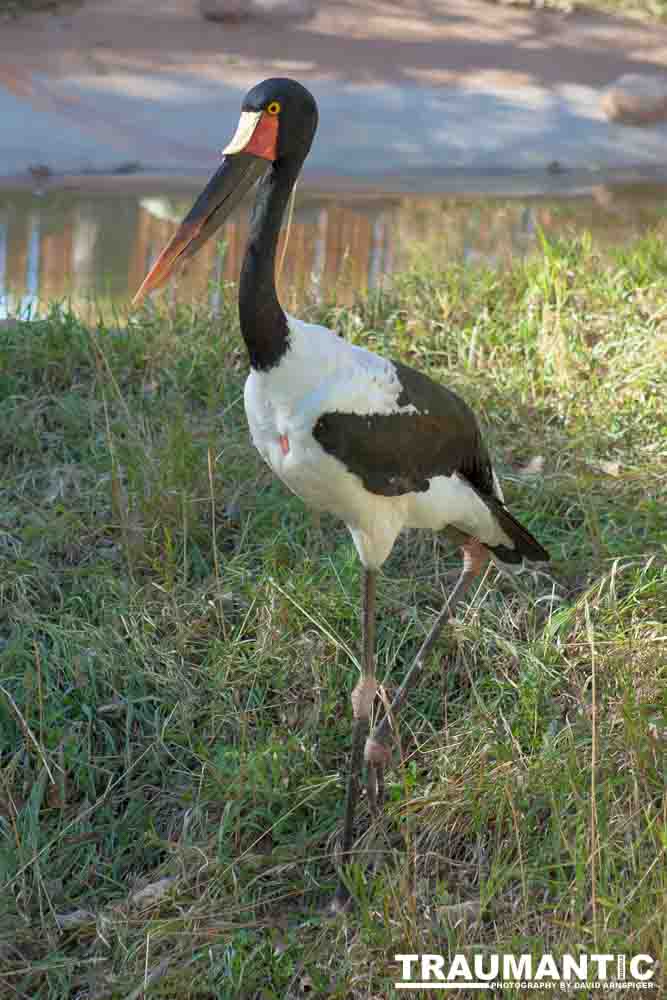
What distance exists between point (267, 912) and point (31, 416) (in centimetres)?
201

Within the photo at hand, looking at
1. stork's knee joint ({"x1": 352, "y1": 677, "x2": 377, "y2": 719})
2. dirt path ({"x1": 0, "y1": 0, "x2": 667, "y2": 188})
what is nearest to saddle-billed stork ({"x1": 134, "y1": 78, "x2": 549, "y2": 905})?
stork's knee joint ({"x1": 352, "y1": 677, "x2": 377, "y2": 719})

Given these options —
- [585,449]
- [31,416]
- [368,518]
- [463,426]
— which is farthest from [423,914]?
[31,416]

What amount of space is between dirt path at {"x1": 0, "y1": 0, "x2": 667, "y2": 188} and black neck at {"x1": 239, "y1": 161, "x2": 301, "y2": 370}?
24.3ft

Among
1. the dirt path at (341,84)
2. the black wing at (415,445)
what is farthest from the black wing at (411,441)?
the dirt path at (341,84)

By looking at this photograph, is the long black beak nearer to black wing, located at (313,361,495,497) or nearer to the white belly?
A: the white belly

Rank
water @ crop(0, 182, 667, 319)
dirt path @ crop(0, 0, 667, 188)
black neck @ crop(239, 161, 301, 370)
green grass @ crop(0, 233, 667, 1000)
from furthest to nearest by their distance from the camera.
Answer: dirt path @ crop(0, 0, 667, 188)
water @ crop(0, 182, 667, 319)
green grass @ crop(0, 233, 667, 1000)
black neck @ crop(239, 161, 301, 370)

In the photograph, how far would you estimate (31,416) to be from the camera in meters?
4.30

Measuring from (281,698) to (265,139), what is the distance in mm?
1433

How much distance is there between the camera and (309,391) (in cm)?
261

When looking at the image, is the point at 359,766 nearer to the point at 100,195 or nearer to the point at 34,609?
the point at 34,609

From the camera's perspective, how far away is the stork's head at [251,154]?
2.60m

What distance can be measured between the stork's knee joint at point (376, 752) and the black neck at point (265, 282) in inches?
37.9

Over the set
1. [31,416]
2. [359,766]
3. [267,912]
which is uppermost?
[31,416]

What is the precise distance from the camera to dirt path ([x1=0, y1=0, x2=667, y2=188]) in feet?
33.7
